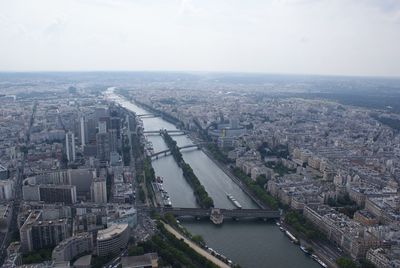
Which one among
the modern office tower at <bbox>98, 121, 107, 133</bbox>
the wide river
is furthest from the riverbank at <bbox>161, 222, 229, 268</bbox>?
the modern office tower at <bbox>98, 121, 107, 133</bbox>

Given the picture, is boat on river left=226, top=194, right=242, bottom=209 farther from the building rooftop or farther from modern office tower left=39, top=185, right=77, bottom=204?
modern office tower left=39, top=185, right=77, bottom=204

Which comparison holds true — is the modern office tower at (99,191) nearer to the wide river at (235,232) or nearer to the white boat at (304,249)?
the wide river at (235,232)

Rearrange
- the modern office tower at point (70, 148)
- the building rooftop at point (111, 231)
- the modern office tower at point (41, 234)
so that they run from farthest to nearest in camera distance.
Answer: the modern office tower at point (70, 148) < the modern office tower at point (41, 234) < the building rooftop at point (111, 231)

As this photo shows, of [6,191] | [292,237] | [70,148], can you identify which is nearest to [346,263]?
[292,237]

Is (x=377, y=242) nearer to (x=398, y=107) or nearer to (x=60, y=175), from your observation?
(x=60, y=175)

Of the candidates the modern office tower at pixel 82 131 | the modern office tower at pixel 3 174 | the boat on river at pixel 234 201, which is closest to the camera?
the boat on river at pixel 234 201

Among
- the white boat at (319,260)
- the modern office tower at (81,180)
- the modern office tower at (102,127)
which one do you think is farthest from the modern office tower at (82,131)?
the white boat at (319,260)
